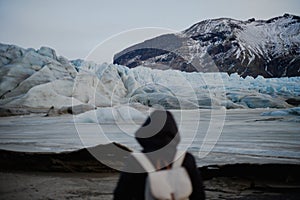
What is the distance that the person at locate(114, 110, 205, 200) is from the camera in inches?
44.6

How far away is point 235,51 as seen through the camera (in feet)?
103

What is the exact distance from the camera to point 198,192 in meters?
1.20

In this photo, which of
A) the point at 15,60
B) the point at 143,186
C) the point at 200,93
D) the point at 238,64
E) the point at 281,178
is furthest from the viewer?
the point at 238,64

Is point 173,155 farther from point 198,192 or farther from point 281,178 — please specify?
point 281,178

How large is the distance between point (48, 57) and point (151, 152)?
76.4ft

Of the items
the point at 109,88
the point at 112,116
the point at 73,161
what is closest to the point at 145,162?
the point at 73,161

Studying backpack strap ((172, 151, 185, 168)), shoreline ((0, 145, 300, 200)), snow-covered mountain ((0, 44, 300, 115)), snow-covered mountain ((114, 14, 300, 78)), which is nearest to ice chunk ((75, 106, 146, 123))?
snow-covered mountain ((0, 44, 300, 115))

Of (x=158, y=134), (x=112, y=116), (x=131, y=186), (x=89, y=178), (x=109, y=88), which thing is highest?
(x=158, y=134)

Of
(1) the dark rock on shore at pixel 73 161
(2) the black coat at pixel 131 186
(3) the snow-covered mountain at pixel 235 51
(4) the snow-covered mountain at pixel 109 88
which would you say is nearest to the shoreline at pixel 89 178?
(1) the dark rock on shore at pixel 73 161

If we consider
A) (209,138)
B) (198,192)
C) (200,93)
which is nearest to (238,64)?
(200,93)

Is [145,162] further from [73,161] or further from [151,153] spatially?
[73,161]

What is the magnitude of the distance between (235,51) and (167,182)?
31.5 metres

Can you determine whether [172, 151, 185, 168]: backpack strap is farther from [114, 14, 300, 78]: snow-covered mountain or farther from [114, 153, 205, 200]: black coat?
[114, 14, 300, 78]: snow-covered mountain

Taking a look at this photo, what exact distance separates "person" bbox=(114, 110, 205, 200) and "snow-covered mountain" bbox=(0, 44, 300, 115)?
1277 centimetres
